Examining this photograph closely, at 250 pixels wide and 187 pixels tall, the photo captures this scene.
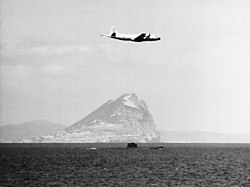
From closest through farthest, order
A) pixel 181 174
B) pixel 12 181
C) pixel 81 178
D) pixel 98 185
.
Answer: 1. pixel 98 185
2. pixel 12 181
3. pixel 81 178
4. pixel 181 174

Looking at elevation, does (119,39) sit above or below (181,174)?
above

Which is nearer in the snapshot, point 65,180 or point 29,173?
point 65,180

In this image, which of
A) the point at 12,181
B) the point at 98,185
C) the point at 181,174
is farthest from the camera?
the point at 181,174

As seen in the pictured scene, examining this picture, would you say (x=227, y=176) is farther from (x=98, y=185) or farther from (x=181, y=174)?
(x=98, y=185)

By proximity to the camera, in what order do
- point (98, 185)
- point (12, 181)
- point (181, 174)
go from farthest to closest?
point (181, 174) < point (12, 181) < point (98, 185)

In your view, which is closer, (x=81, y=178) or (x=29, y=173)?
(x=81, y=178)

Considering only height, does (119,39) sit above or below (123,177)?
above

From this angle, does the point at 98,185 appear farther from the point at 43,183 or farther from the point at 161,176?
the point at 161,176

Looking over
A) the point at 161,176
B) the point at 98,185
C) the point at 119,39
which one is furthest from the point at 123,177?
the point at 119,39

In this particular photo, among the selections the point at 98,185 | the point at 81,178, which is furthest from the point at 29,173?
the point at 98,185
